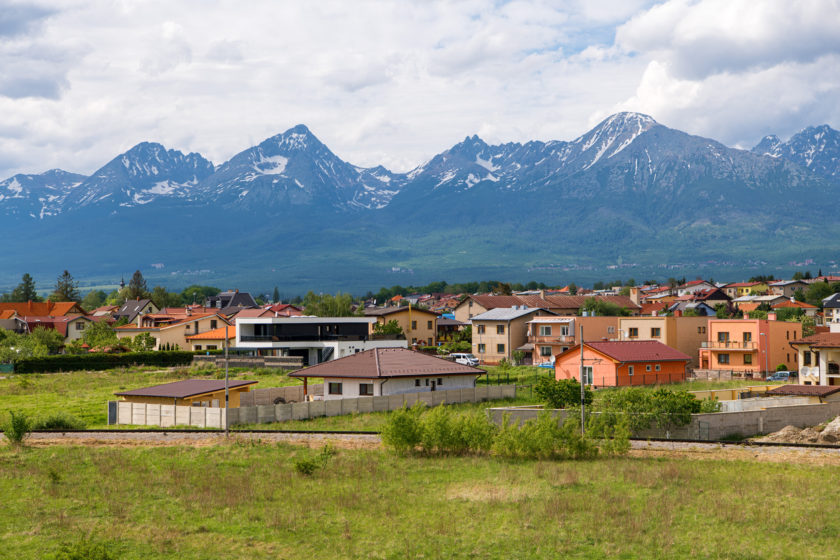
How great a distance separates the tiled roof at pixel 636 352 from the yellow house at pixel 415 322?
39.2 meters

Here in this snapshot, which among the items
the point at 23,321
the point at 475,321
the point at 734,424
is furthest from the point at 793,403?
the point at 23,321

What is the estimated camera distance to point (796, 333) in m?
77.8

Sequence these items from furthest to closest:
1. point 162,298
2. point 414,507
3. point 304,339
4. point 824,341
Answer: point 162,298 → point 304,339 → point 824,341 → point 414,507

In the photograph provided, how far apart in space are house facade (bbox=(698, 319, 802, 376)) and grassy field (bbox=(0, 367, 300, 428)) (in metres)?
37.0

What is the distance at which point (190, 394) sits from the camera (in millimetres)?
48156

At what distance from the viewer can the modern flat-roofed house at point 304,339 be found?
283ft

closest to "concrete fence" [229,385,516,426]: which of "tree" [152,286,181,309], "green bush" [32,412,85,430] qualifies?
"green bush" [32,412,85,430]

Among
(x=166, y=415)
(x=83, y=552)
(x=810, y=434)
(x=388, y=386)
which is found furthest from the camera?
(x=388, y=386)

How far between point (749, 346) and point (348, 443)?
46.6 m

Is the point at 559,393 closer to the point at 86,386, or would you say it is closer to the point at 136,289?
the point at 86,386

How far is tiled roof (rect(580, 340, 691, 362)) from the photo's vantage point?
207ft

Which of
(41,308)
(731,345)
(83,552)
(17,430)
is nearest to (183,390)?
(17,430)

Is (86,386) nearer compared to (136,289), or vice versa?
(86,386)

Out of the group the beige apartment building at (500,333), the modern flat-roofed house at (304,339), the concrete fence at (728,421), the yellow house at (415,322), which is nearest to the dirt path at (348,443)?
the concrete fence at (728,421)
